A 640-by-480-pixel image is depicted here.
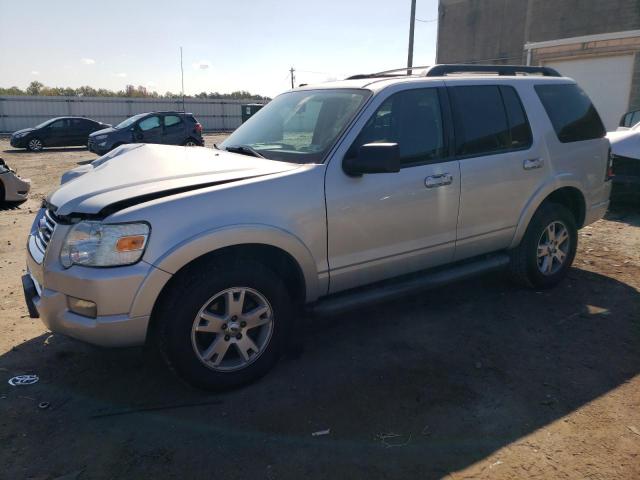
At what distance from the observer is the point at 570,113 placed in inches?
189

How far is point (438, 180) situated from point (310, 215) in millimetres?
1137

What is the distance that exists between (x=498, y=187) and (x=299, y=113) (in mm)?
1743

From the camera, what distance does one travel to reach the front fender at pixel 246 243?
2803 millimetres

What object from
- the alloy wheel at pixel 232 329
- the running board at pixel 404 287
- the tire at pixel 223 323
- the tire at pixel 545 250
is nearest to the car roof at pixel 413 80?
the tire at pixel 545 250

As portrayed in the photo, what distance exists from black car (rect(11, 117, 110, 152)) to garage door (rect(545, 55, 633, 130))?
19090 millimetres

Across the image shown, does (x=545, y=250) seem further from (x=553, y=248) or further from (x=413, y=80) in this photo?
(x=413, y=80)

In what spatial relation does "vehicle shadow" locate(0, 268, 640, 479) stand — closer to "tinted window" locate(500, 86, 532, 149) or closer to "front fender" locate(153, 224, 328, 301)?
"front fender" locate(153, 224, 328, 301)

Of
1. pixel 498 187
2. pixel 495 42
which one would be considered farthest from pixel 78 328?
pixel 495 42

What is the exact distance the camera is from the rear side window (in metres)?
4.66

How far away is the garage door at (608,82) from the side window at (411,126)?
46.5 feet

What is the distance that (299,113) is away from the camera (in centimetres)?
407

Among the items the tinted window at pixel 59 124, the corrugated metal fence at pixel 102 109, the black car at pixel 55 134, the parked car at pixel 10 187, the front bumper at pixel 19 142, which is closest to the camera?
the parked car at pixel 10 187

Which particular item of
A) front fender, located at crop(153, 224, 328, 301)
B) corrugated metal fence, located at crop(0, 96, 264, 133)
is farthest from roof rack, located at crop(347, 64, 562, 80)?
corrugated metal fence, located at crop(0, 96, 264, 133)

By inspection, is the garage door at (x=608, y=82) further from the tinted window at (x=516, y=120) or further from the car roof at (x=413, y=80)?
the tinted window at (x=516, y=120)
